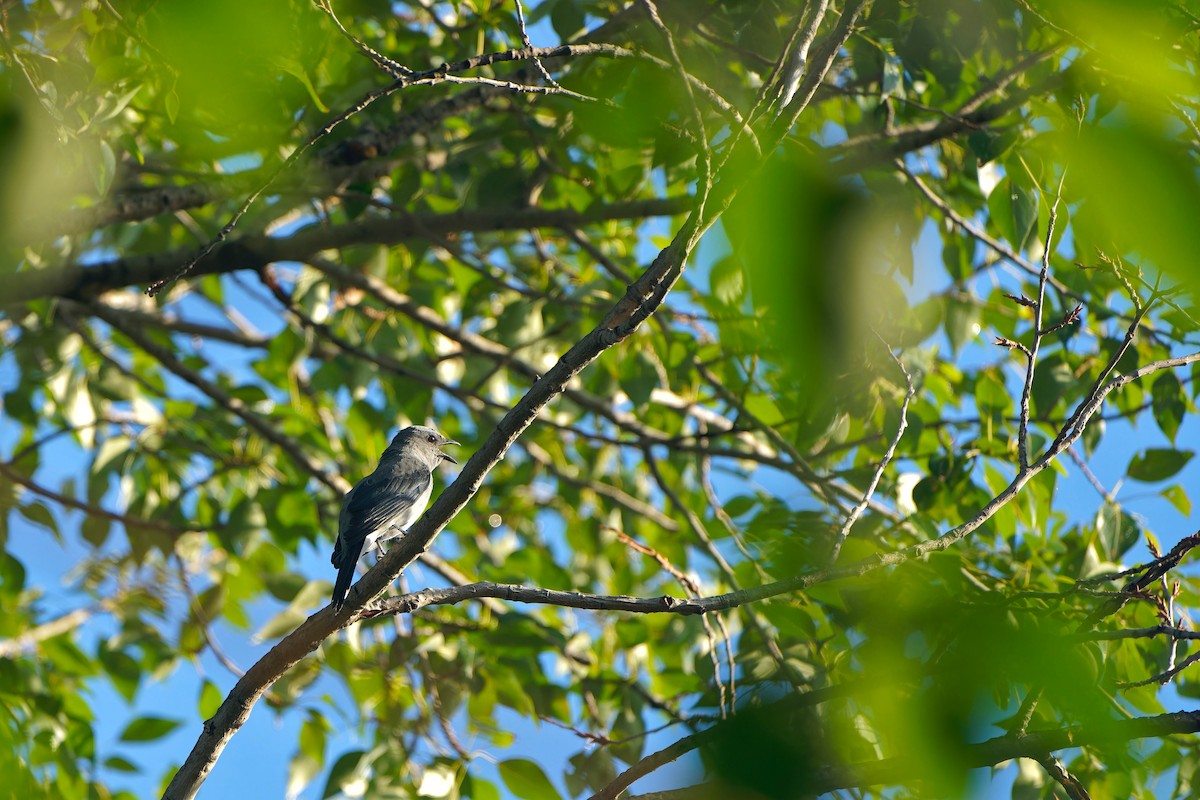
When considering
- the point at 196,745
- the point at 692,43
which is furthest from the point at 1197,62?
the point at 692,43

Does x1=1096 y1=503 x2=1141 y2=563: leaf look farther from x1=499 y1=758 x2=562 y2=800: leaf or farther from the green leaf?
the green leaf

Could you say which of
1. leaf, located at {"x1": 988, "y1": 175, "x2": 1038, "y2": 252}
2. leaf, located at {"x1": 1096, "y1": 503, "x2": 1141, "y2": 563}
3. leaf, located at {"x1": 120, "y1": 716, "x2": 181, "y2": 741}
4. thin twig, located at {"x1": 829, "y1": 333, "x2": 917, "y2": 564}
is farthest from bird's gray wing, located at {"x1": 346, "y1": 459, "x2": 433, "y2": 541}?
leaf, located at {"x1": 1096, "y1": 503, "x2": 1141, "y2": 563}

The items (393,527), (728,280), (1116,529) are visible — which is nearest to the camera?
(728,280)

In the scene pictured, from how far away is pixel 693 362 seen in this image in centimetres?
484

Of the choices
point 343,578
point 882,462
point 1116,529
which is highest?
point 343,578

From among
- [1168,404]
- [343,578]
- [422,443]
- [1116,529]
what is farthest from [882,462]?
[422,443]

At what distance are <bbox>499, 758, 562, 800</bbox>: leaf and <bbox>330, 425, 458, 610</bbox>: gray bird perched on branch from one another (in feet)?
2.99

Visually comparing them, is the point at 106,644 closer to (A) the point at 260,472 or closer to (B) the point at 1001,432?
(A) the point at 260,472

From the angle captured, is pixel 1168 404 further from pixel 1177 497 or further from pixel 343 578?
pixel 343 578

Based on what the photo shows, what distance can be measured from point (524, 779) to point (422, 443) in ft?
6.77

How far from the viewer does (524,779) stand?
3.65 meters

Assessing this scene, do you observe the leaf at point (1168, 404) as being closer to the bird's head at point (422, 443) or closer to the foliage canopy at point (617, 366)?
the foliage canopy at point (617, 366)

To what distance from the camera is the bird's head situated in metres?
5.02

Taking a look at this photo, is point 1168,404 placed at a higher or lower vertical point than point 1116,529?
higher
